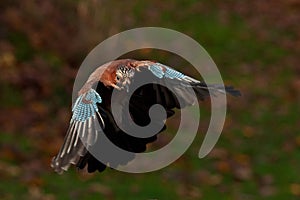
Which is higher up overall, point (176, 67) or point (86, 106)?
point (176, 67)

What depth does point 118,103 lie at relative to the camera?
2.72m

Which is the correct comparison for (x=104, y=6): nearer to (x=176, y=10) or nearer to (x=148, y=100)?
(x=176, y=10)

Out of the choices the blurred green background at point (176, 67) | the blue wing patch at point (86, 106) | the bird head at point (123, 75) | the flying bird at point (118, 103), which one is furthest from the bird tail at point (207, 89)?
the blurred green background at point (176, 67)

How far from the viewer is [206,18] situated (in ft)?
40.9

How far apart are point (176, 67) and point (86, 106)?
724 cm

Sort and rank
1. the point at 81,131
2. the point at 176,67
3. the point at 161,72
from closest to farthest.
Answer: the point at 81,131 → the point at 161,72 → the point at 176,67

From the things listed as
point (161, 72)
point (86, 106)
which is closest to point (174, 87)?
point (161, 72)

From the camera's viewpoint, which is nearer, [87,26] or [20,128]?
[20,128]

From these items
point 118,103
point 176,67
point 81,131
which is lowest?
point 81,131

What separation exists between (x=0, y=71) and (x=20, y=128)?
1100mm

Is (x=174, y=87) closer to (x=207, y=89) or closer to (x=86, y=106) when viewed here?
(x=207, y=89)

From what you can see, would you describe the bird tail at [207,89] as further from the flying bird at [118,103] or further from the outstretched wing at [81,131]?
the outstretched wing at [81,131]

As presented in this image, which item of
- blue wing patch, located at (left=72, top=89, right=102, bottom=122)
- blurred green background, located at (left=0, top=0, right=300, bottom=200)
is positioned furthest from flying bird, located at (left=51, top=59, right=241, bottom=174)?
blurred green background, located at (left=0, top=0, right=300, bottom=200)

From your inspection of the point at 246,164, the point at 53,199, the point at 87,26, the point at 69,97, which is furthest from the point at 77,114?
the point at 87,26
